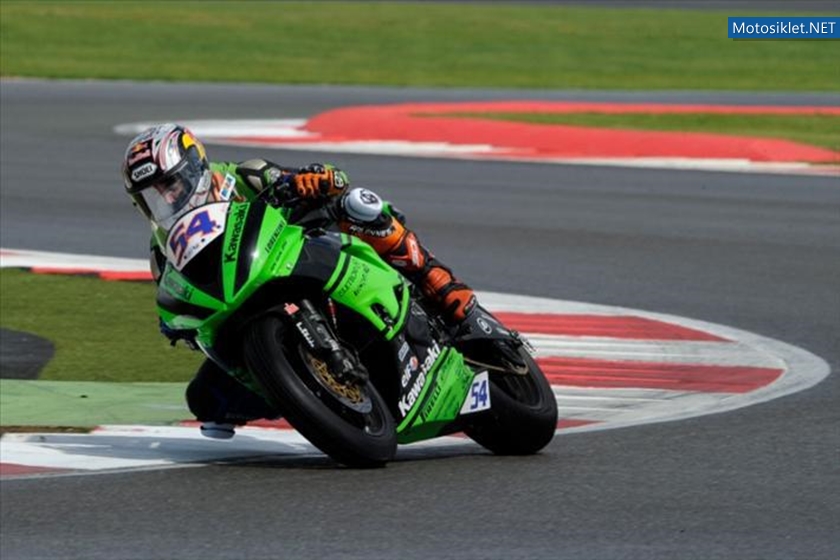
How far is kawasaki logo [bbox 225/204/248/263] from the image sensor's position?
248 inches

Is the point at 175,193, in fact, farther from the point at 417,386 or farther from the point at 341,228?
the point at 417,386

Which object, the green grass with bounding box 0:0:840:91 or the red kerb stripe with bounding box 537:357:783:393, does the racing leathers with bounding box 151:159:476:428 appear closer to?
the red kerb stripe with bounding box 537:357:783:393

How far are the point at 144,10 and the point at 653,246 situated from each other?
29.2 metres

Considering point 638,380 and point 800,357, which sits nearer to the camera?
point 638,380

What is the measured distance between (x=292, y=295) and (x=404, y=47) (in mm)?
31611

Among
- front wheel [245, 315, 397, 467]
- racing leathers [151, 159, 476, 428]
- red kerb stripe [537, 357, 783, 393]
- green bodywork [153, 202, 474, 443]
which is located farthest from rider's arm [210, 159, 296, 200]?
red kerb stripe [537, 357, 783, 393]

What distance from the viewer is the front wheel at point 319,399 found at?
617 cm

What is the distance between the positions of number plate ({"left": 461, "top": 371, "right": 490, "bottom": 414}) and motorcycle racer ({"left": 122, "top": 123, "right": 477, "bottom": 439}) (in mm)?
298

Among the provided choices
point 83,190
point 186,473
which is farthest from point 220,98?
point 186,473

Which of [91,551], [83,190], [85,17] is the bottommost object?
[91,551]

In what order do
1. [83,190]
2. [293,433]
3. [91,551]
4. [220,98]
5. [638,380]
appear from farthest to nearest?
[220,98], [83,190], [638,380], [293,433], [91,551]

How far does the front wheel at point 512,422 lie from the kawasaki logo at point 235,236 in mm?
1207

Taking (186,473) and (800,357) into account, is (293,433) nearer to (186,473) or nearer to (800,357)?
(186,473)

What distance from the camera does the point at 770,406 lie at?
8062 mm
